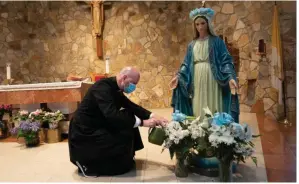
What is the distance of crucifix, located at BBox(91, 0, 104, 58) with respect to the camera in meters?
5.95

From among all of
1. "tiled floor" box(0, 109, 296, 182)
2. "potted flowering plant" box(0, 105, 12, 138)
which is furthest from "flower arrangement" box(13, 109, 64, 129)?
"potted flowering plant" box(0, 105, 12, 138)

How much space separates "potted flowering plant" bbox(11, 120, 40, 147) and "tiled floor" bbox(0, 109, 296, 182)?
0.11 m

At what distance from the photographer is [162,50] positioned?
6238 mm

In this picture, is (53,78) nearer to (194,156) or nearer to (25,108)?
(25,108)

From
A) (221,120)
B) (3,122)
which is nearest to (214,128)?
(221,120)

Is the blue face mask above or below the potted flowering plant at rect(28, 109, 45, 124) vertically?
above

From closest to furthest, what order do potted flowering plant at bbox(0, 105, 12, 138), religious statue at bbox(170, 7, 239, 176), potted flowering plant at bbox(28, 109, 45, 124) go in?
religious statue at bbox(170, 7, 239, 176) → potted flowering plant at bbox(28, 109, 45, 124) → potted flowering plant at bbox(0, 105, 12, 138)

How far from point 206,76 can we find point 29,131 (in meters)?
2.32

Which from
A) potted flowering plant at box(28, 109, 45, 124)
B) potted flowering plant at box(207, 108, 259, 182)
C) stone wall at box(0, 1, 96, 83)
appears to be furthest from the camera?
stone wall at box(0, 1, 96, 83)

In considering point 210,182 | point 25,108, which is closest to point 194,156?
point 210,182

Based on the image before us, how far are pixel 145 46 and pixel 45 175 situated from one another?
4415 mm

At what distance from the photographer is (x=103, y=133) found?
7.13 feet

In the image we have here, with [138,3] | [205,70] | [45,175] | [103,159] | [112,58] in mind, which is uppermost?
[138,3]

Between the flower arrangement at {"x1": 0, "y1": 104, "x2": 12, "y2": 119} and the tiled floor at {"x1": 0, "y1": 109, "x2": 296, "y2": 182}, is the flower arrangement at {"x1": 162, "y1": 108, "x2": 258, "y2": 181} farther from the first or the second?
the flower arrangement at {"x1": 0, "y1": 104, "x2": 12, "y2": 119}
